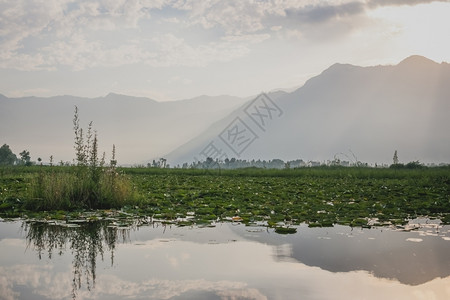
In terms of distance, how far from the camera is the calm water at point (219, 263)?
6.52 m

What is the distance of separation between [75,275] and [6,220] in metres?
6.57

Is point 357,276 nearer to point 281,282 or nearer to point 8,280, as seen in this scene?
point 281,282

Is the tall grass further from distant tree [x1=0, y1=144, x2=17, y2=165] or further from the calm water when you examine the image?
distant tree [x1=0, y1=144, x2=17, y2=165]

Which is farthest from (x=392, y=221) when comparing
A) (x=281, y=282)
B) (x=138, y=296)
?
(x=138, y=296)

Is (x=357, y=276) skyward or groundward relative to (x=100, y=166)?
groundward

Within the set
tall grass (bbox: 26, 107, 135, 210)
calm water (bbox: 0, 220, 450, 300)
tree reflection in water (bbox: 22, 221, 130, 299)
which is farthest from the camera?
tall grass (bbox: 26, 107, 135, 210)

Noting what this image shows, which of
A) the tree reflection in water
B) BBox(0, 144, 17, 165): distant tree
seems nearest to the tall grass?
the tree reflection in water

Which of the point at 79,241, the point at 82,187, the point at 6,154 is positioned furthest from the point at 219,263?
the point at 6,154

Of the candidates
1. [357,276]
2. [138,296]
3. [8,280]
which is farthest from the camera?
[357,276]

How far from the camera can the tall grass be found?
14.1m

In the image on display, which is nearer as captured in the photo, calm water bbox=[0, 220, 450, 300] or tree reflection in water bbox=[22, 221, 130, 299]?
calm water bbox=[0, 220, 450, 300]

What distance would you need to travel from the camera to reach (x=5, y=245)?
948 centimetres

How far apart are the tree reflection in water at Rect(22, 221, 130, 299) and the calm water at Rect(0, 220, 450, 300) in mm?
A: 20

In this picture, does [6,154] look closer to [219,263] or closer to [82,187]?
[82,187]
